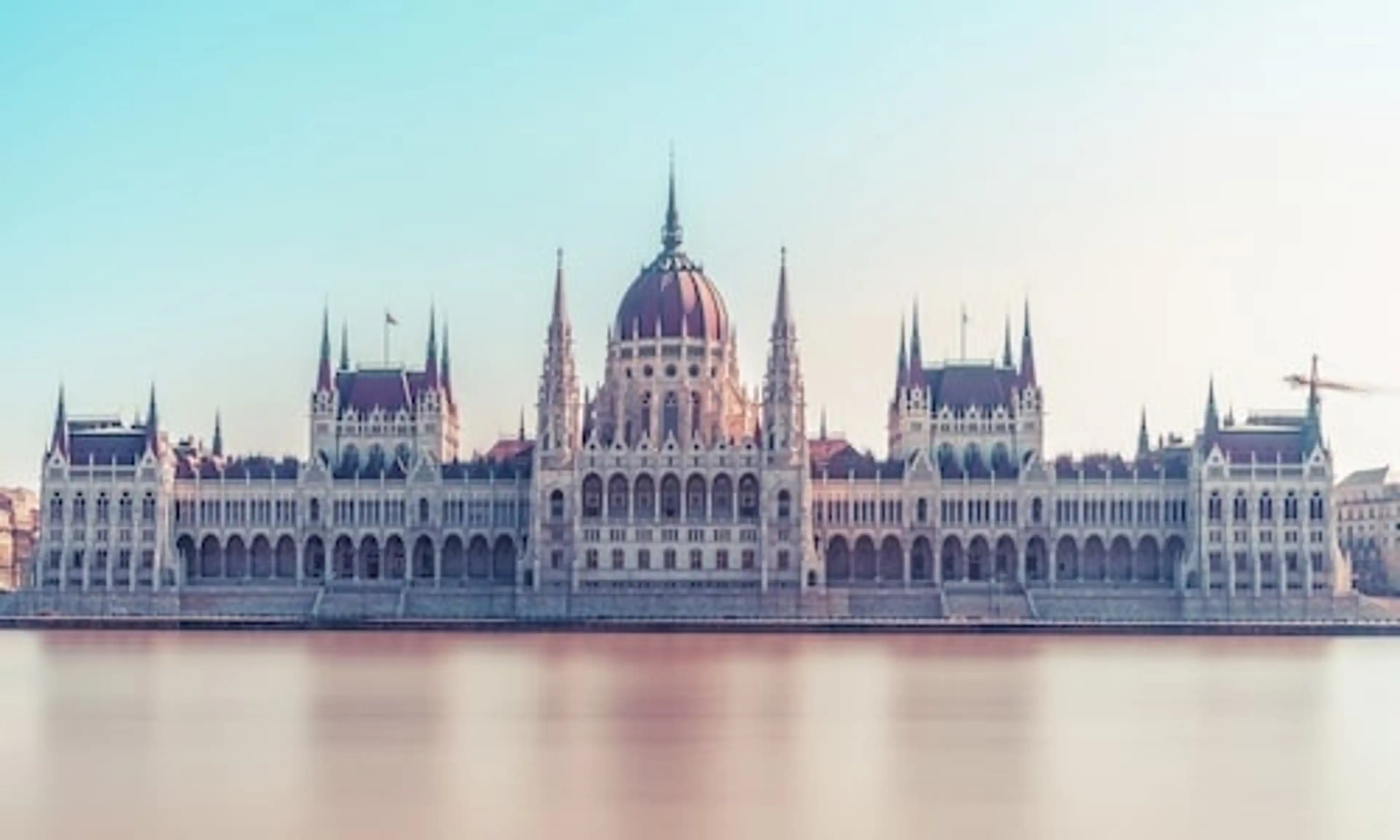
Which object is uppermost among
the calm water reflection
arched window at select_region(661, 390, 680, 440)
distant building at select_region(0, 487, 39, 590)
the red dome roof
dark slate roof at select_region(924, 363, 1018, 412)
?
the red dome roof

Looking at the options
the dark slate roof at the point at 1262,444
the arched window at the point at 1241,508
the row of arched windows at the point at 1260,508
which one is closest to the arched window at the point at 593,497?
the row of arched windows at the point at 1260,508

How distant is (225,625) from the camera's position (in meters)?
107

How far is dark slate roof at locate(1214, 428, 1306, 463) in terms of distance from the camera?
123m

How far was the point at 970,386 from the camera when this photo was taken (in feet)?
428

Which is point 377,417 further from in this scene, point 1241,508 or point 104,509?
point 1241,508

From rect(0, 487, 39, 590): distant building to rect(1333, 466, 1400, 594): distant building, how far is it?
3813 inches

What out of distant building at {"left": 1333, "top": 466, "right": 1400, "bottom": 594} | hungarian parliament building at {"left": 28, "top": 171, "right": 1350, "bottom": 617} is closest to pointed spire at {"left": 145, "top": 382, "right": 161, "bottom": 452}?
hungarian parliament building at {"left": 28, "top": 171, "right": 1350, "bottom": 617}

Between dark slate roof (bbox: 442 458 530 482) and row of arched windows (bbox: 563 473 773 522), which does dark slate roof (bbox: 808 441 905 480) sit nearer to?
row of arched windows (bbox: 563 473 773 522)

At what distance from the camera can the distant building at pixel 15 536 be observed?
155875 mm

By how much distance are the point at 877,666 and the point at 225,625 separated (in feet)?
150

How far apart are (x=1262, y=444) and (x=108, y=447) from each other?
70.8m

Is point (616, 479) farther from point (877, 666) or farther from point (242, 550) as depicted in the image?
point (877, 666)

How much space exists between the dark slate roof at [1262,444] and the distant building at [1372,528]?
70.0 feet

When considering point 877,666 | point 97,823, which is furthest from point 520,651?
point 97,823
